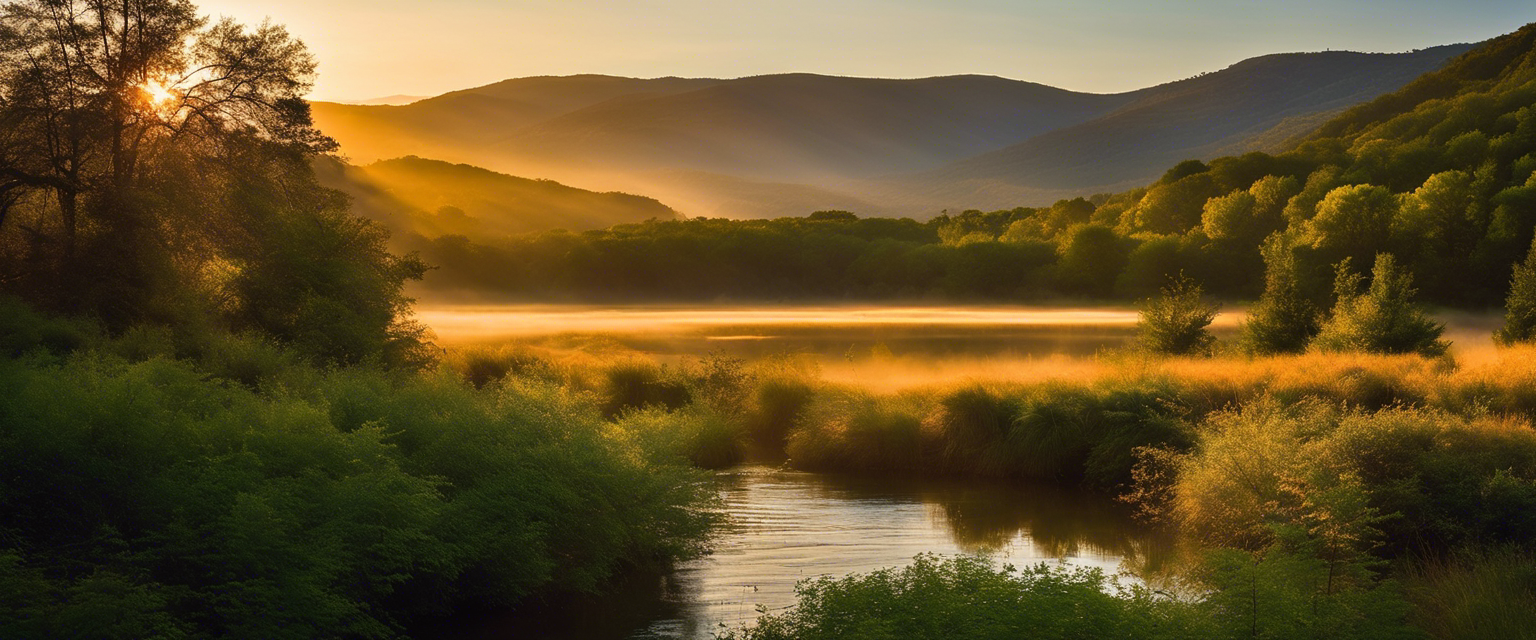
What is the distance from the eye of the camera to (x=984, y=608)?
9859 millimetres

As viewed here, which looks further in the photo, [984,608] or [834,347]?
[834,347]

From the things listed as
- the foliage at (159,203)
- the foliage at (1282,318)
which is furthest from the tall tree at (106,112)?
the foliage at (1282,318)

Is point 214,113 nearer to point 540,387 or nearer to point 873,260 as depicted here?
point 540,387

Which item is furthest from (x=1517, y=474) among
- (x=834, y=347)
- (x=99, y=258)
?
(x=834, y=347)

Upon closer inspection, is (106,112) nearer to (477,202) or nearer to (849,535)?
(849,535)

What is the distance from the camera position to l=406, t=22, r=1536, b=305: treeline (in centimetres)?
6169

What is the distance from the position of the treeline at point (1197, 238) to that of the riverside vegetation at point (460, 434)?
1111 inches

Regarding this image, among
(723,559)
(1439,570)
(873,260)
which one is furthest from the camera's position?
(873,260)

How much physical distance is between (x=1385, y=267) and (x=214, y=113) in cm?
2703

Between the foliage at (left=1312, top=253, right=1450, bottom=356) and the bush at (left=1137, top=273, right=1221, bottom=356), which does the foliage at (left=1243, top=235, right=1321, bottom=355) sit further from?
the foliage at (left=1312, top=253, right=1450, bottom=356)

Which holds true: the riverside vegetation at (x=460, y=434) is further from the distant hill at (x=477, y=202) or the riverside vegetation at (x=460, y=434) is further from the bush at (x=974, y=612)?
the distant hill at (x=477, y=202)

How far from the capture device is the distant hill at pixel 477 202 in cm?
9888

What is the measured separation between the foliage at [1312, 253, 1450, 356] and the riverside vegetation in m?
0.10

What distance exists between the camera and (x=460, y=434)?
14469mm
